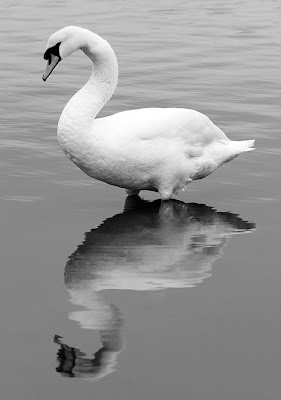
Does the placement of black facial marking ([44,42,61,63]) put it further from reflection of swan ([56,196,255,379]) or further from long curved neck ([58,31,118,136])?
reflection of swan ([56,196,255,379])

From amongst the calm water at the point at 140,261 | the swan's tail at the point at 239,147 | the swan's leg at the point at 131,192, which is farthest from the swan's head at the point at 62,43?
the swan's tail at the point at 239,147


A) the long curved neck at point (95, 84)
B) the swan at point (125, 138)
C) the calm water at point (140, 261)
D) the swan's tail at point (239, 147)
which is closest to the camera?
the calm water at point (140, 261)

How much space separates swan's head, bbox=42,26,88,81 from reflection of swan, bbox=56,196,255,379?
1.39 meters

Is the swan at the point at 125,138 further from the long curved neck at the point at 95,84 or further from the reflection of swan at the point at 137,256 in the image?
the reflection of swan at the point at 137,256

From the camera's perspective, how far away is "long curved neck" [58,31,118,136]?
9.88m

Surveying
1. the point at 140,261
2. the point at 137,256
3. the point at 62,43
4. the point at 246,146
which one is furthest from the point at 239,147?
the point at 140,261

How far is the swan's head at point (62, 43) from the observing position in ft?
32.9

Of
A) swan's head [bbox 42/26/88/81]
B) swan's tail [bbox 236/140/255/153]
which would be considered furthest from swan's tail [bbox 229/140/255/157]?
swan's head [bbox 42/26/88/81]

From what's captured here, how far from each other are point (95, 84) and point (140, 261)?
2.30 meters

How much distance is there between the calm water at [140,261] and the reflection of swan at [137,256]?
15mm

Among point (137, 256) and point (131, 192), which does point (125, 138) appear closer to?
point (131, 192)

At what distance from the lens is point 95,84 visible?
10.3 meters

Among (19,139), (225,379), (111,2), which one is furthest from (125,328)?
(111,2)

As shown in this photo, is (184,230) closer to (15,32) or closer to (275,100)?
(275,100)
